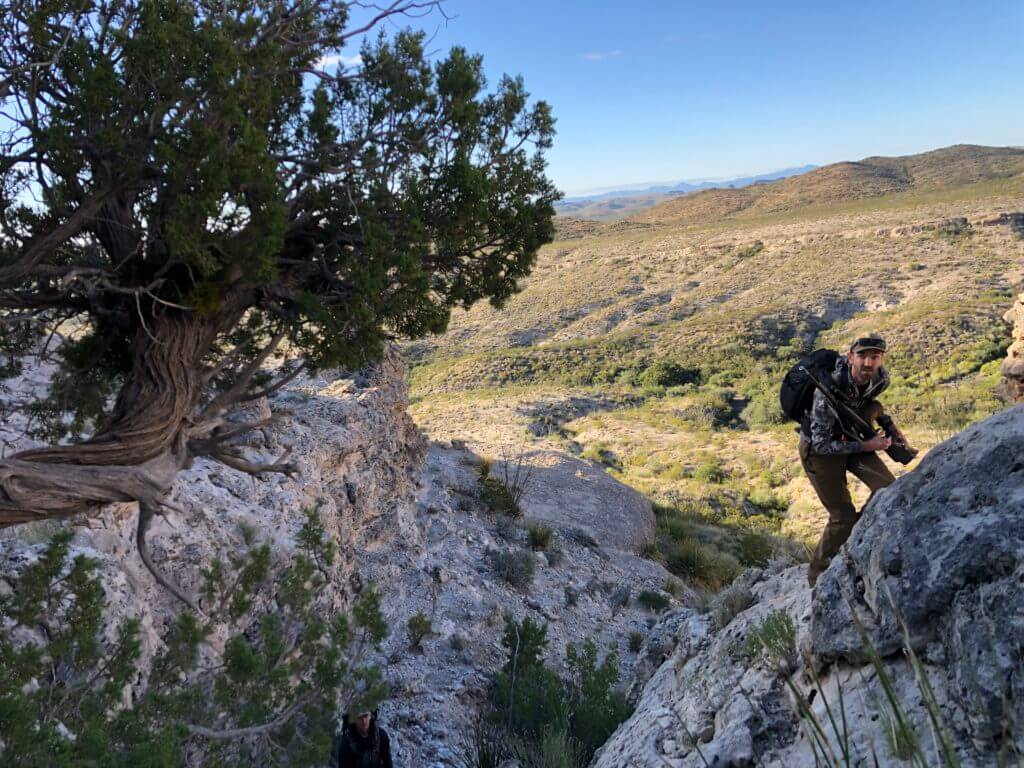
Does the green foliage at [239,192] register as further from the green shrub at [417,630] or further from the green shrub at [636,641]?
the green shrub at [636,641]

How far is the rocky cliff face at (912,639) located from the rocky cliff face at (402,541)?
337cm

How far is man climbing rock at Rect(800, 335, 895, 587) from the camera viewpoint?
418 cm

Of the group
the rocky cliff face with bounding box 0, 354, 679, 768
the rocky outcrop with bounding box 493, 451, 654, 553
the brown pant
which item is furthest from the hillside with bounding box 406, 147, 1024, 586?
the brown pant

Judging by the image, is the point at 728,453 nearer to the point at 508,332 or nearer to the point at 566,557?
the point at 566,557

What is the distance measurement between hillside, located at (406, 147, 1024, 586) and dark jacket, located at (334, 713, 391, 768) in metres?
9.17

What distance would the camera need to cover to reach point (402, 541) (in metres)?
10.1

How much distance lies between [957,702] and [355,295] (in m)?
4.17

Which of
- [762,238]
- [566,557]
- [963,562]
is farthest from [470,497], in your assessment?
[762,238]

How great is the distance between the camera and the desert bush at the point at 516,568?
33.5ft

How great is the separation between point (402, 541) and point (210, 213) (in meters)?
7.42

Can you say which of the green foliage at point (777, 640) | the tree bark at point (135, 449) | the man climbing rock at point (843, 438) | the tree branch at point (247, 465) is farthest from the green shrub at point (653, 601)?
the tree bark at point (135, 449)

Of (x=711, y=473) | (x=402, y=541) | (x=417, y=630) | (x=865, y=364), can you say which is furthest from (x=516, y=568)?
(x=711, y=473)

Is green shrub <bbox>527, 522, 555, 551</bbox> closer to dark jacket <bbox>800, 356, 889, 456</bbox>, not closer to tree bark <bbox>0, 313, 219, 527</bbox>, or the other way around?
dark jacket <bbox>800, 356, 889, 456</bbox>

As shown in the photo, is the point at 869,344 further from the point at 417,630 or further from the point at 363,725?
the point at 417,630
